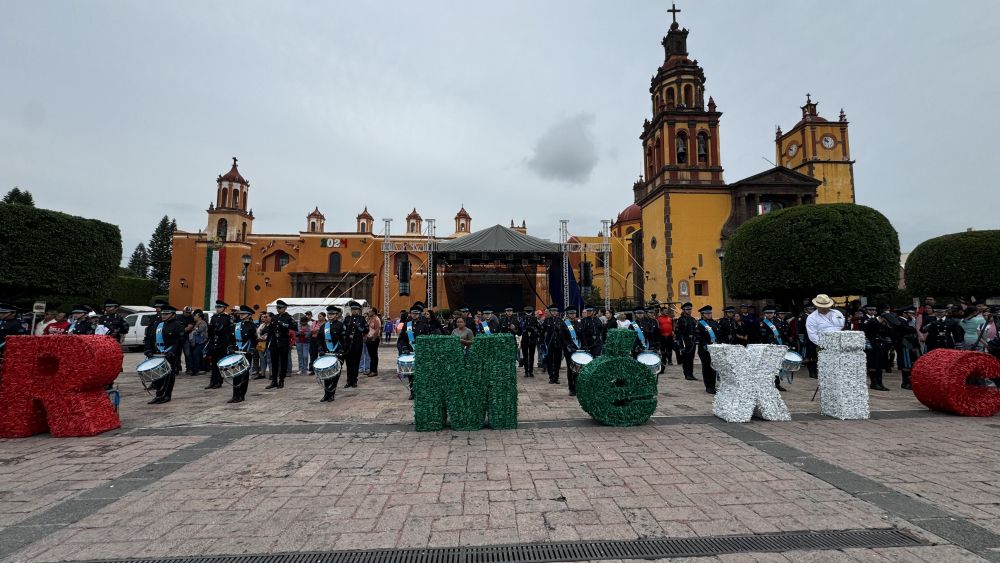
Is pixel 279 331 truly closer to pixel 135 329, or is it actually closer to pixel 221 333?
pixel 221 333

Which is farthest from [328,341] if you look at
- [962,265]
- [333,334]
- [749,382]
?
[962,265]

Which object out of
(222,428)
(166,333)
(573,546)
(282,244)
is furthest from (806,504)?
(282,244)

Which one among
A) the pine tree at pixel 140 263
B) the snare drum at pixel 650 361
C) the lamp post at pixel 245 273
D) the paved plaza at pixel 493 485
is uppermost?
the pine tree at pixel 140 263

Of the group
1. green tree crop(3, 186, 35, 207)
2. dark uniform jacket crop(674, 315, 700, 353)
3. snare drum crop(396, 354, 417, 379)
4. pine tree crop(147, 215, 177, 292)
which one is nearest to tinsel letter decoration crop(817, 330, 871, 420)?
dark uniform jacket crop(674, 315, 700, 353)

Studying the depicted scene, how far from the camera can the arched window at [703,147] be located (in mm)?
27233

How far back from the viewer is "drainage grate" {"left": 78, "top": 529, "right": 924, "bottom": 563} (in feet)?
8.96

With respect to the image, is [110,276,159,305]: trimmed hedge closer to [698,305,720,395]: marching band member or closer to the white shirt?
[698,305,720,395]: marching band member

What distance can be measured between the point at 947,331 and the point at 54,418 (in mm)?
15389

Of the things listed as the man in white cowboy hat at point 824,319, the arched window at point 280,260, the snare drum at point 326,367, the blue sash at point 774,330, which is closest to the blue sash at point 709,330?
the blue sash at point 774,330

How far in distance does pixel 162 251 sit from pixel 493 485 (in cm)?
7525

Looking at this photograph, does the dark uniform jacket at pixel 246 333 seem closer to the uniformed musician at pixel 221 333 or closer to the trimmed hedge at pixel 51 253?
the uniformed musician at pixel 221 333

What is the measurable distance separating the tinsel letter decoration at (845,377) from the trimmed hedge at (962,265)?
24.9 m

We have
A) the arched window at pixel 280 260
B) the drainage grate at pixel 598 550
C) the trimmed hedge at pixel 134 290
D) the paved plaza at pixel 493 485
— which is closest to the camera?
the drainage grate at pixel 598 550

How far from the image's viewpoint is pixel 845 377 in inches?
253
